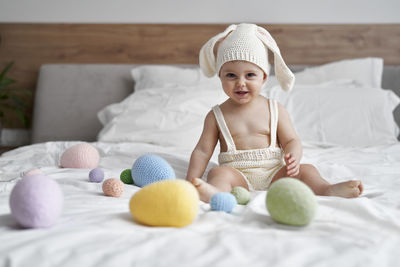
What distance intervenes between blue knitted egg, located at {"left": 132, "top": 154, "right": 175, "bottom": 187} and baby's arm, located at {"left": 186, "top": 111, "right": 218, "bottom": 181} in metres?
0.14

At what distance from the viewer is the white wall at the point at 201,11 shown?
251 centimetres

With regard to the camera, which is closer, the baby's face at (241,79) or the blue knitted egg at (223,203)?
the blue knitted egg at (223,203)

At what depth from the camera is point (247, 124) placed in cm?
127

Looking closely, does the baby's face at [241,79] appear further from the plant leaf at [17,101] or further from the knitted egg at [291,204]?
the plant leaf at [17,101]

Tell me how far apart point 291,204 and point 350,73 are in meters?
1.73

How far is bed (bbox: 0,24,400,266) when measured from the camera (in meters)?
0.58

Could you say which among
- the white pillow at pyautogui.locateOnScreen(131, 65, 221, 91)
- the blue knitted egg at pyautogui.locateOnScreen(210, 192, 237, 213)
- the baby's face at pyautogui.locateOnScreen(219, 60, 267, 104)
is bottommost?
the blue knitted egg at pyautogui.locateOnScreen(210, 192, 237, 213)

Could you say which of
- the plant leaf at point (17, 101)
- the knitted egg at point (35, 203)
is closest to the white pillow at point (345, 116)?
the knitted egg at point (35, 203)

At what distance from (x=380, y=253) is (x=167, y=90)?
5.30ft

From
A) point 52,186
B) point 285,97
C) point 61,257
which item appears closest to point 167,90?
point 285,97

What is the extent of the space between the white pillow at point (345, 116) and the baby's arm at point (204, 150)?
2.47ft

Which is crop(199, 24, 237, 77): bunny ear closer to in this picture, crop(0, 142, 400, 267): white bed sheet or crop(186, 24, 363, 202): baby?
crop(186, 24, 363, 202): baby

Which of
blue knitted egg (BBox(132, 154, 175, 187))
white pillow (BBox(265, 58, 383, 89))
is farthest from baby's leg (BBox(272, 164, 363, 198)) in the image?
white pillow (BBox(265, 58, 383, 89))

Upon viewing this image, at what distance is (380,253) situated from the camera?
579 mm
